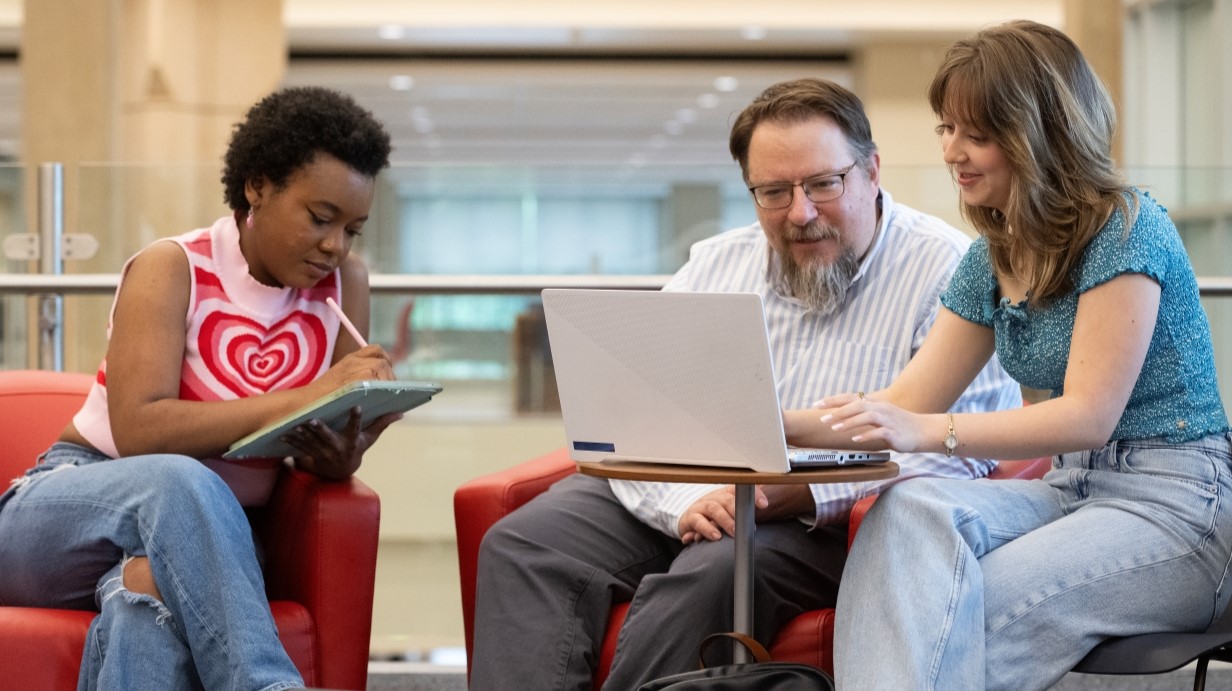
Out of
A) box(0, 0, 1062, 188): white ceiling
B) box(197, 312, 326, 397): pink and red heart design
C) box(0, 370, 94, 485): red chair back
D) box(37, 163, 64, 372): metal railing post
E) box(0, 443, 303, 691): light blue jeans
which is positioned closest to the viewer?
box(0, 443, 303, 691): light blue jeans

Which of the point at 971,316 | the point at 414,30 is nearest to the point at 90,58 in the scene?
the point at 414,30

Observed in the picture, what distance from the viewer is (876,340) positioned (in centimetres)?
228

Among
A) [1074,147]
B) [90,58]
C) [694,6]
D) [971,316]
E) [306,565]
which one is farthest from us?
[694,6]

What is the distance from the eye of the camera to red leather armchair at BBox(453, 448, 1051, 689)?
2.02 metres

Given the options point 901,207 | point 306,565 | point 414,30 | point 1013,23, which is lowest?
point 306,565

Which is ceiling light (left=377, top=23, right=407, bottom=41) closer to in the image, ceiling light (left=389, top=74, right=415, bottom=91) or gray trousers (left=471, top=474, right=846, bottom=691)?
ceiling light (left=389, top=74, right=415, bottom=91)

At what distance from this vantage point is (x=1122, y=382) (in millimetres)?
1778

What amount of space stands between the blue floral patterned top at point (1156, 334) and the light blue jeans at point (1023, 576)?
0.04 metres

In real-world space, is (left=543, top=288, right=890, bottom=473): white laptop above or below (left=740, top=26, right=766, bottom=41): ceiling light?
below

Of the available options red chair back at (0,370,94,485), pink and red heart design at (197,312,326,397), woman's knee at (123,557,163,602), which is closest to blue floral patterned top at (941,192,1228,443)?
pink and red heart design at (197,312,326,397)

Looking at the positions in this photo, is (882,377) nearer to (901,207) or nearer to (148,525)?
(901,207)

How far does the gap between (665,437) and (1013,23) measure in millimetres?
776

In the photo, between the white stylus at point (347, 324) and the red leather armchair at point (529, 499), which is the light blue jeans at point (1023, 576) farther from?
the white stylus at point (347, 324)

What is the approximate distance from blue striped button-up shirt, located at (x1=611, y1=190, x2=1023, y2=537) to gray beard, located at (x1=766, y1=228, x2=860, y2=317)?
0.02m
